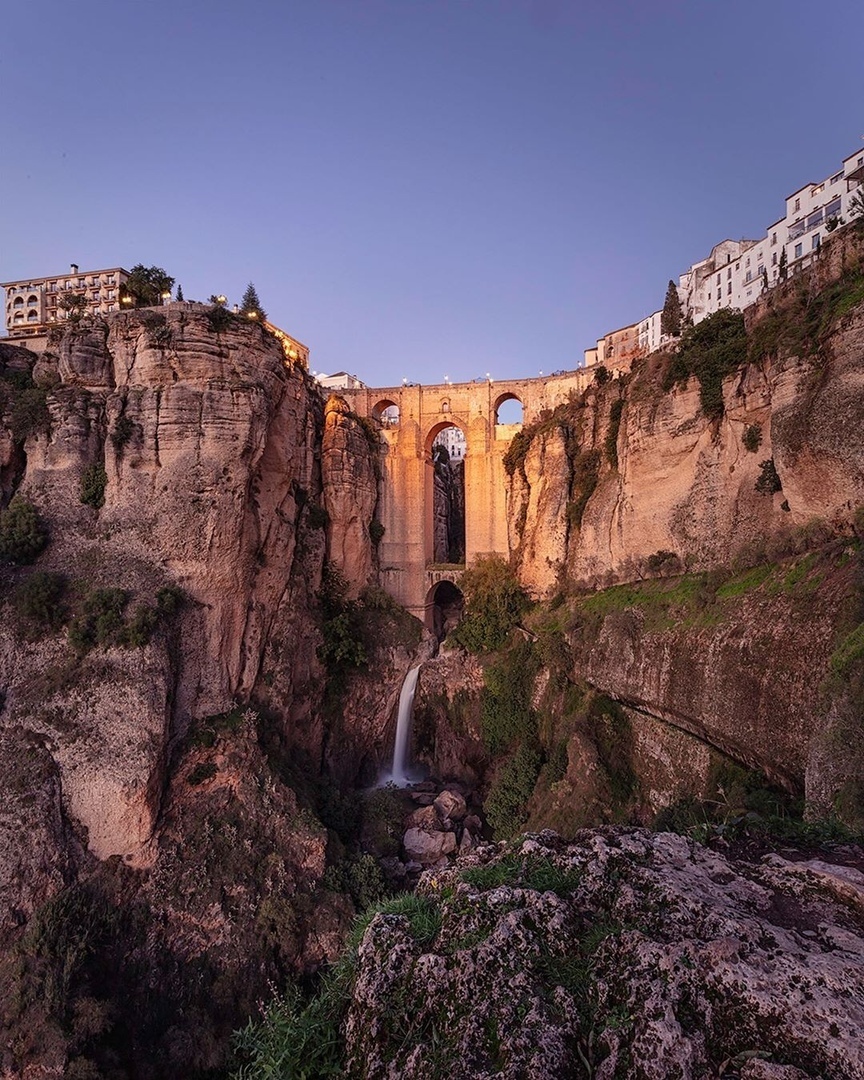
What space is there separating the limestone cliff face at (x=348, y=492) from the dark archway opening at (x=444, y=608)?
14.6 ft

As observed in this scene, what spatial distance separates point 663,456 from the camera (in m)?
19.7

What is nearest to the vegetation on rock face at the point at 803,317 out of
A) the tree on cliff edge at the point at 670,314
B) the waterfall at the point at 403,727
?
the tree on cliff edge at the point at 670,314

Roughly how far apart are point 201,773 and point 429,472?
62.6ft

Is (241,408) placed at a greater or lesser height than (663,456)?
greater

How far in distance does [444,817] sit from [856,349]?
715 inches

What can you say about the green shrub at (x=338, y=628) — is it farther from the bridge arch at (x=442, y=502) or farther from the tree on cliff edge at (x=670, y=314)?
the tree on cliff edge at (x=670, y=314)

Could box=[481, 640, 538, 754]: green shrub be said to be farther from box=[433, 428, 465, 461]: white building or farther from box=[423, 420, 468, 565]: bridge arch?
box=[433, 428, 465, 461]: white building

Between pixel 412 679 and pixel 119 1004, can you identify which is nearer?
pixel 119 1004

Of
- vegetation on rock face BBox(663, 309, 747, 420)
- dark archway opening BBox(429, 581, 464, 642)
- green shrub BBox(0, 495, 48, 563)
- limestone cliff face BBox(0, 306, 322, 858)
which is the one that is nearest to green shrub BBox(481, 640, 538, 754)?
dark archway opening BBox(429, 581, 464, 642)

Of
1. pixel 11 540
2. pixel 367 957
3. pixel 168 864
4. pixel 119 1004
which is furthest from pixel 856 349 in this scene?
pixel 11 540

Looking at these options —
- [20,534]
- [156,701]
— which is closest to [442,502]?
[156,701]

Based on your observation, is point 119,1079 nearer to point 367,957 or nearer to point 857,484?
point 367,957

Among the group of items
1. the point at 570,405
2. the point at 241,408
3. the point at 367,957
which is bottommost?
the point at 367,957

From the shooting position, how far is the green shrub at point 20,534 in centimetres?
1753
